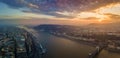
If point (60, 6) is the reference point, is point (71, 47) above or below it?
below

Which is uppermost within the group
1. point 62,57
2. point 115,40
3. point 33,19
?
point 33,19

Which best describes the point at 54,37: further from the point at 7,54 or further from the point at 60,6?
the point at 7,54

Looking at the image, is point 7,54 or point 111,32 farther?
point 111,32

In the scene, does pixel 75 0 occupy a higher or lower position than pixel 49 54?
higher

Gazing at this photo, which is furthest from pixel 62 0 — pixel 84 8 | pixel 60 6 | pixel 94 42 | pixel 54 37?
pixel 94 42

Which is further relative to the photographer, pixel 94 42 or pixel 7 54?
pixel 94 42

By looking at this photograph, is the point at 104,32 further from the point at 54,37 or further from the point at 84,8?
the point at 54,37

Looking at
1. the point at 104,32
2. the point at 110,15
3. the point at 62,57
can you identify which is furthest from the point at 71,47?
the point at 110,15
